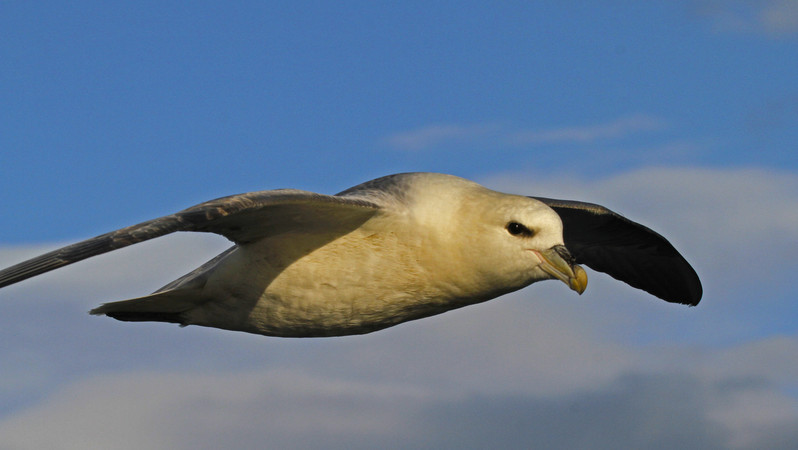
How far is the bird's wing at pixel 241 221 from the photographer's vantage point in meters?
8.51

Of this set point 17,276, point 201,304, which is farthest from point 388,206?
A: point 17,276

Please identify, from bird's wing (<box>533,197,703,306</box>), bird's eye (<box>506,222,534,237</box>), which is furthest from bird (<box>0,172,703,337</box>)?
bird's wing (<box>533,197,703,306</box>)

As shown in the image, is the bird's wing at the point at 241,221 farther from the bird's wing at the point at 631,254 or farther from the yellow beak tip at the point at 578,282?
the bird's wing at the point at 631,254

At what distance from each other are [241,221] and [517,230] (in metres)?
2.32

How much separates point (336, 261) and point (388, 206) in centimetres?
66

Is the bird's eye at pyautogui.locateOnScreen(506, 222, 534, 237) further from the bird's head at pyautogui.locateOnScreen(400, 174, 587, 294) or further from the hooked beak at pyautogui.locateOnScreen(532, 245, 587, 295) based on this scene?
the hooked beak at pyautogui.locateOnScreen(532, 245, 587, 295)

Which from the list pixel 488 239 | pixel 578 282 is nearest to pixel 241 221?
pixel 488 239

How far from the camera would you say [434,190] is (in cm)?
1002

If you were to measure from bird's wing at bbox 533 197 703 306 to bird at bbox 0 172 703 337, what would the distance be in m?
2.78

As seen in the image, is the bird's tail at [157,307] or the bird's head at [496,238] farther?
the bird's tail at [157,307]

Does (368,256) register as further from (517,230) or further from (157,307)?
(157,307)

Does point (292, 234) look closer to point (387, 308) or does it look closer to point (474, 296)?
point (387, 308)

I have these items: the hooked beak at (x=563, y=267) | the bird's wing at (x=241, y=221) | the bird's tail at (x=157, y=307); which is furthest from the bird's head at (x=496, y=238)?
the bird's tail at (x=157, y=307)

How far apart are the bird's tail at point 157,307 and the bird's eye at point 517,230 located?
2974 mm
